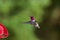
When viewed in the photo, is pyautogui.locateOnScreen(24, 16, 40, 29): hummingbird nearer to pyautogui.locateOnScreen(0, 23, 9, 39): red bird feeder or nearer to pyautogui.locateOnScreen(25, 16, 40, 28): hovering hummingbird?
pyautogui.locateOnScreen(25, 16, 40, 28): hovering hummingbird

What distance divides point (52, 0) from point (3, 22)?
323 millimetres

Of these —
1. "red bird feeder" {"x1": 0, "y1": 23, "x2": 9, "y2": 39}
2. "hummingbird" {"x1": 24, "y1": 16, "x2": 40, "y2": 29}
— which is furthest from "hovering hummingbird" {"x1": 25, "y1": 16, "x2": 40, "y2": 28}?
"red bird feeder" {"x1": 0, "y1": 23, "x2": 9, "y2": 39}

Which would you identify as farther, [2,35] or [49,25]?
[49,25]

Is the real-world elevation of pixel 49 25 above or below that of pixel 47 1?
below

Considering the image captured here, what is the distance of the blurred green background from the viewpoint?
1.21m

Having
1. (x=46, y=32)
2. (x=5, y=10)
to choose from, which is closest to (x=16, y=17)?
(x=5, y=10)

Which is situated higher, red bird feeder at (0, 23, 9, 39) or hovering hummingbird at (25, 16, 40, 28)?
hovering hummingbird at (25, 16, 40, 28)

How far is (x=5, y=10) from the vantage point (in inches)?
47.5

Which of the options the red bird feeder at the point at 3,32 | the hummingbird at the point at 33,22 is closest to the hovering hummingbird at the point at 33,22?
the hummingbird at the point at 33,22

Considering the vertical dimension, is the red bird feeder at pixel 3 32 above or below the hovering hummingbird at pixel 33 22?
below

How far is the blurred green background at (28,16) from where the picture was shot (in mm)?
1209

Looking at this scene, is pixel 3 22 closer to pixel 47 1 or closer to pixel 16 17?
pixel 16 17

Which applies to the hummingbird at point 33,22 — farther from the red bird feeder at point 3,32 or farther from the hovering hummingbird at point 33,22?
the red bird feeder at point 3,32

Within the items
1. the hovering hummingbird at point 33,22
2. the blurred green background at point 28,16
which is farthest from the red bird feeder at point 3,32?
the hovering hummingbird at point 33,22
